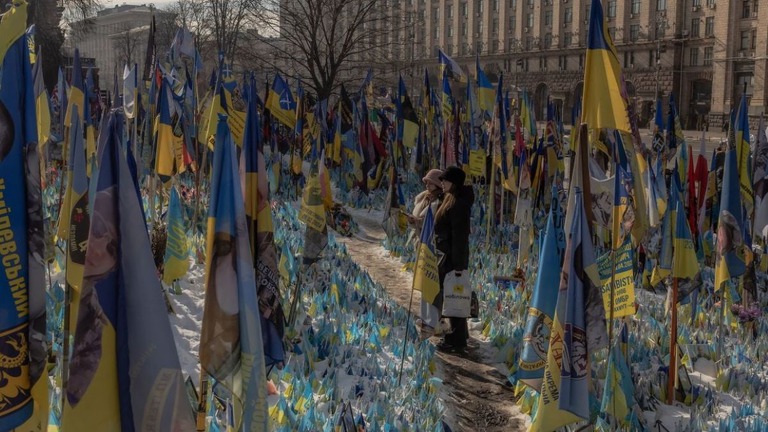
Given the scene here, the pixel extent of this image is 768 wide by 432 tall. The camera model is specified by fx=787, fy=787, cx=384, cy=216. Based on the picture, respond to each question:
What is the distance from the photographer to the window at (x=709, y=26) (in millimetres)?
52219

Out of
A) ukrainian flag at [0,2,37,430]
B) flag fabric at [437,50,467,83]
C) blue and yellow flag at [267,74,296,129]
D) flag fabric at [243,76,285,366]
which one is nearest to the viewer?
ukrainian flag at [0,2,37,430]

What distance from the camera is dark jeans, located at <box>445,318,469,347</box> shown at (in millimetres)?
7098

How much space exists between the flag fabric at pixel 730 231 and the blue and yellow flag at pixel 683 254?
928mm

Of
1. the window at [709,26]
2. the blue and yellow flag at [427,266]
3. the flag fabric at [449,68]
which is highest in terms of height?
A: the window at [709,26]

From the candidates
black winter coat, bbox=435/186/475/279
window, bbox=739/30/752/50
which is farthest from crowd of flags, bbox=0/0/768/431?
window, bbox=739/30/752/50

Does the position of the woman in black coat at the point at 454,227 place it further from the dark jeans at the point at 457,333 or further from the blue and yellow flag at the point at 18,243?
the blue and yellow flag at the point at 18,243

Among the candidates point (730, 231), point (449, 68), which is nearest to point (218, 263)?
point (730, 231)

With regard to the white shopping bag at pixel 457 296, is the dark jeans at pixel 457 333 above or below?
below

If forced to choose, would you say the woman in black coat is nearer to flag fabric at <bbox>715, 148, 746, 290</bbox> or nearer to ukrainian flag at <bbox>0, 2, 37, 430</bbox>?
flag fabric at <bbox>715, 148, 746, 290</bbox>

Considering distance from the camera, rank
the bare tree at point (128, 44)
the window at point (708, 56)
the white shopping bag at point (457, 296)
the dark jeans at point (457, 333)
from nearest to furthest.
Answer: the white shopping bag at point (457, 296) → the dark jeans at point (457, 333) → the bare tree at point (128, 44) → the window at point (708, 56)

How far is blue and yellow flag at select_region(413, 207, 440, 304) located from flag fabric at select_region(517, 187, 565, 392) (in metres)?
1.28

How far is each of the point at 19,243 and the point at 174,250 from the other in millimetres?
2979

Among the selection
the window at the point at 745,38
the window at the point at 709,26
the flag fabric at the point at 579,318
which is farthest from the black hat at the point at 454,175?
the window at the point at 709,26

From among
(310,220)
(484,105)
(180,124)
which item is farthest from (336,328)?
(484,105)
